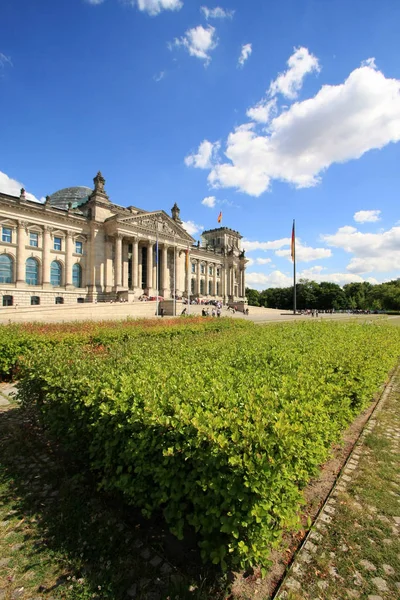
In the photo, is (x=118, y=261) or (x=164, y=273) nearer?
(x=118, y=261)

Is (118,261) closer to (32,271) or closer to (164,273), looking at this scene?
(164,273)

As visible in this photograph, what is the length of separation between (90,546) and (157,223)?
172ft

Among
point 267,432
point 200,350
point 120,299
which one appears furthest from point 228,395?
point 120,299

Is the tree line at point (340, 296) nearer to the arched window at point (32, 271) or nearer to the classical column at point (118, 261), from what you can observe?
the classical column at point (118, 261)

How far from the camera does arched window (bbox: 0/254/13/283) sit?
39.0 m

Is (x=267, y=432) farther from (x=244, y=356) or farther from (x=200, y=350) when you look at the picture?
(x=200, y=350)

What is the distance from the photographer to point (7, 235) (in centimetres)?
3922

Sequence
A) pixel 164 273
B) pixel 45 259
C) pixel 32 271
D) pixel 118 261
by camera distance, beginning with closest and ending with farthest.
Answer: pixel 32 271 → pixel 45 259 → pixel 118 261 → pixel 164 273

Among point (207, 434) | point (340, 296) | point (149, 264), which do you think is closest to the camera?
point (207, 434)

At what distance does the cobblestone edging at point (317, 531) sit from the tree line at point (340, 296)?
337 ft

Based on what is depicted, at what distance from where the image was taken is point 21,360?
6098 millimetres

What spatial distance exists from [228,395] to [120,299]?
144 ft

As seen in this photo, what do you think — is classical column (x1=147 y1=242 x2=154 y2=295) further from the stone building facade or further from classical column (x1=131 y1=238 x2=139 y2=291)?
classical column (x1=131 y1=238 x2=139 y2=291)

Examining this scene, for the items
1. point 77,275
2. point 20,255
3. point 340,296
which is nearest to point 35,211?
point 20,255
